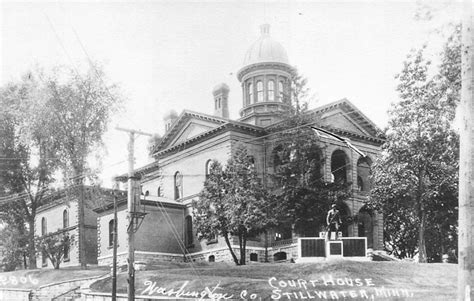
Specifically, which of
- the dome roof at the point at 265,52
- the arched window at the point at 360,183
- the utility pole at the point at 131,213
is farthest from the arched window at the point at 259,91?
the utility pole at the point at 131,213

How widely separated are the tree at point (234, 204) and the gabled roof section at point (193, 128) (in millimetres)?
5394

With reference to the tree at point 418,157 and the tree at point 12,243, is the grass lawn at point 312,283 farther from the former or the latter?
the tree at point 12,243

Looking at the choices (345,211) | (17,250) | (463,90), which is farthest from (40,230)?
(463,90)

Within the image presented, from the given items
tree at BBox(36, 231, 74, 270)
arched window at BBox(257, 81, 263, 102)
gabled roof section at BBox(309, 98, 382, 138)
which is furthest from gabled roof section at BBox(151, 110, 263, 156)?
tree at BBox(36, 231, 74, 270)

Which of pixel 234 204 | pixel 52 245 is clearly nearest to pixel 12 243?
pixel 52 245

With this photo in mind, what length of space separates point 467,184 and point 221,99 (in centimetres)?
4326

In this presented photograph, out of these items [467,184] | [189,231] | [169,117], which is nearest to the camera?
[467,184]

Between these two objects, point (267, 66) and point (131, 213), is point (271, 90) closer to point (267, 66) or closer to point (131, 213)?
point (267, 66)

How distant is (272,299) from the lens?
21281 mm

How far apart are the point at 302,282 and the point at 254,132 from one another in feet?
65.3

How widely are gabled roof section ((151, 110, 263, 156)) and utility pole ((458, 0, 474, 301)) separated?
31.6 metres

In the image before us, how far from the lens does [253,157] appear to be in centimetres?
4259

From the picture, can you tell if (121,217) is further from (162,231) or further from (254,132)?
(254,132)

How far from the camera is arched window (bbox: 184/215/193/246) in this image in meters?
44.2
